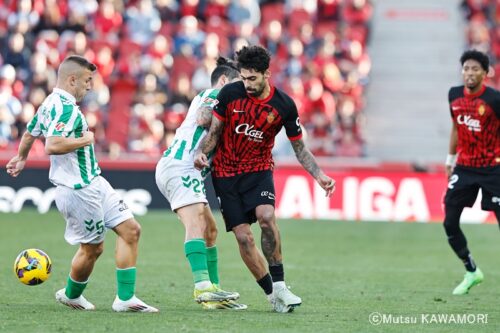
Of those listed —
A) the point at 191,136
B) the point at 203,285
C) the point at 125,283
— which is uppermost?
the point at 191,136

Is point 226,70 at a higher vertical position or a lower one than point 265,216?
higher

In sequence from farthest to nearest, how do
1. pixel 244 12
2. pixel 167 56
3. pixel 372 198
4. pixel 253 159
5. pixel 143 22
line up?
pixel 244 12 < pixel 143 22 < pixel 167 56 < pixel 372 198 < pixel 253 159

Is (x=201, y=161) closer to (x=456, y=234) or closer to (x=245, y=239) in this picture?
(x=245, y=239)

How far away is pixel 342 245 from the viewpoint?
16.9 metres

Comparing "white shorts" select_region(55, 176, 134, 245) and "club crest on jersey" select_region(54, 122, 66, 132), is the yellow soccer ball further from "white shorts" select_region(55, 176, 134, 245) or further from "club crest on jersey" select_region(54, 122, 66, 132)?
"club crest on jersey" select_region(54, 122, 66, 132)

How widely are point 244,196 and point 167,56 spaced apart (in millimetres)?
15917

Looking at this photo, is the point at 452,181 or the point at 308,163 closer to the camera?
the point at 308,163

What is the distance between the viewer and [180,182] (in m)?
9.83

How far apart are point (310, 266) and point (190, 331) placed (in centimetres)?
624

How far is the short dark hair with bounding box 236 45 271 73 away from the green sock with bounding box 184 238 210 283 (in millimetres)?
1616

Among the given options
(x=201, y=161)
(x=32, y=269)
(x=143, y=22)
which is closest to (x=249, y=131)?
(x=201, y=161)

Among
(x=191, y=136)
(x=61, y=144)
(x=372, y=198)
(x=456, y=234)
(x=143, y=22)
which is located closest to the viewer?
(x=61, y=144)

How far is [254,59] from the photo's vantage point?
9109 mm

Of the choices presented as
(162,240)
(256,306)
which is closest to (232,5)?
(162,240)
